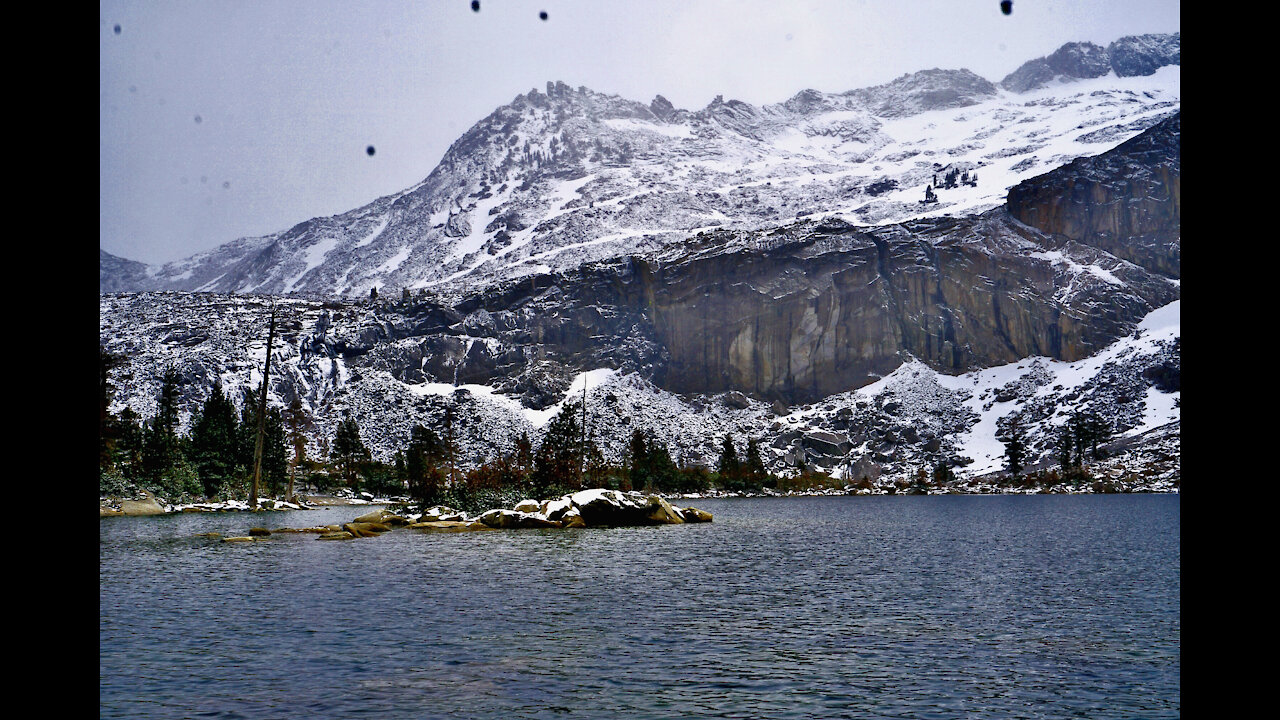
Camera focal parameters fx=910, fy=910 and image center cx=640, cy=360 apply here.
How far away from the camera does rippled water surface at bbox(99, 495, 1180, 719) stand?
1140 centimetres

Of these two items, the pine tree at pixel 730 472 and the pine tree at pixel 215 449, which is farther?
the pine tree at pixel 730 472

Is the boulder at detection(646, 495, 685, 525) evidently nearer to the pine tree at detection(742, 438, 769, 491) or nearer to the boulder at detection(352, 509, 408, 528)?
the boulder at detection(352, 509, 408, 528)


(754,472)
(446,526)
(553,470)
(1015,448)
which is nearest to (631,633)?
(446,526)

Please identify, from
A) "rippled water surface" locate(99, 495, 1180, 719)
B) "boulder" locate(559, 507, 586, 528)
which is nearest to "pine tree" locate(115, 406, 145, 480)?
"boulder" locate(559, 507, 586, 528)

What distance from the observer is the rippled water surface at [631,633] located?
37.4 feet

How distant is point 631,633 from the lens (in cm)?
1603

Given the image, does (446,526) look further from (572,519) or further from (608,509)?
(608,509)

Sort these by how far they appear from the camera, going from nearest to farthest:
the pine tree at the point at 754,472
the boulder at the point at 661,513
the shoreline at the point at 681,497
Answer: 1. the boulder at the point at 661,513
2. the shoreline at the point at 681,497
3. the pine tree at the point at 754,472

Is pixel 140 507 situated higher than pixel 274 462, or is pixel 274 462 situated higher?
pixel 274 462

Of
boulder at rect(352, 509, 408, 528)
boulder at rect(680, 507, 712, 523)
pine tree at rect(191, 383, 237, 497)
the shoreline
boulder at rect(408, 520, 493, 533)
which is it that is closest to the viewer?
boulder at rect(408, 520, 493, 533)

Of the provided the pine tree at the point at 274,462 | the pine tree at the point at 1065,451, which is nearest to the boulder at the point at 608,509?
the pine tree at the point at 274,462

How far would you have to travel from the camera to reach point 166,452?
77.8 m

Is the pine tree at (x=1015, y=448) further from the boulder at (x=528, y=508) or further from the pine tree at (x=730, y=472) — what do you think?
the boulder at (x=528, y=508)
